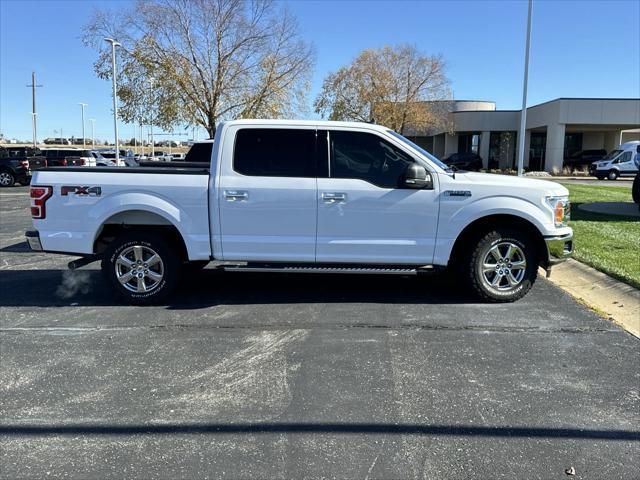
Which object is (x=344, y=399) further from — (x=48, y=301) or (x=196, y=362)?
(x=48, y=301)

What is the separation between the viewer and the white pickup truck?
5.84 m

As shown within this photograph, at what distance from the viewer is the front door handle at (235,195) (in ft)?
19.1

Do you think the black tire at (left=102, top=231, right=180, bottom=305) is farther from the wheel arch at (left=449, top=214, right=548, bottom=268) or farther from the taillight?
the wheel arch at (left=449, top=214, right=548, bottom=268)

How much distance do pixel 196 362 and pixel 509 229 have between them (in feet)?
12.1

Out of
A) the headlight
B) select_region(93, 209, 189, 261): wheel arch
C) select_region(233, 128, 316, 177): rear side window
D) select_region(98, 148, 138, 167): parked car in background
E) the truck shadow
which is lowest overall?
the truck shadow

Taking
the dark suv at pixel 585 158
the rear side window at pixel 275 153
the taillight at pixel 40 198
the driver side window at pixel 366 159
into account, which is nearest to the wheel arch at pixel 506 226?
the driver side window at pixel 366 159

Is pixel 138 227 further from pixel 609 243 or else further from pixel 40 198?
pixel 609 243

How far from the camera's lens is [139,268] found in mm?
6023

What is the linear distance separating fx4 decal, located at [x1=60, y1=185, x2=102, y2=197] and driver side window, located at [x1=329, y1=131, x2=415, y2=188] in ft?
8.26

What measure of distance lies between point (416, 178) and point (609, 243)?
525 centimetres

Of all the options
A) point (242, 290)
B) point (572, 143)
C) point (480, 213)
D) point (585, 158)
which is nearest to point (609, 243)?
point (480, 213)

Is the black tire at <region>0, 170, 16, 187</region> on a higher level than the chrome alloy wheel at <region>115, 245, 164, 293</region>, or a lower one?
higher

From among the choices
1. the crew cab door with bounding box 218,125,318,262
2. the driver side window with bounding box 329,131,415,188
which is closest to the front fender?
the driver side window with bounding box 329,131,415,188

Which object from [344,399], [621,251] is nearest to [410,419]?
[344,399]
